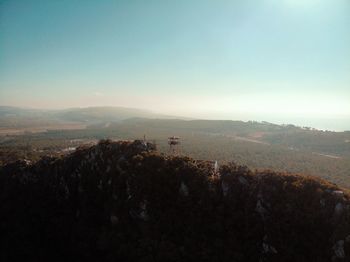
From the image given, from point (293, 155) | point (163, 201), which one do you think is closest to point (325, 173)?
point (293, 155)

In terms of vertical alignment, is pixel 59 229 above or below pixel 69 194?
below

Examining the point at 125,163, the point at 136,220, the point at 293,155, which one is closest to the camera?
the point at 136,220

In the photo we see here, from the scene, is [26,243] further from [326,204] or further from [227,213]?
[326,204]

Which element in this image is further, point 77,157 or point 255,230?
point 77,157

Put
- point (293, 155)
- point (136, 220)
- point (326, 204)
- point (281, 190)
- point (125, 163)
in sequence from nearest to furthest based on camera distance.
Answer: point (326, 204) < point (281, 190) < point (136, 220) < point (125, 163) < point (293, 155)

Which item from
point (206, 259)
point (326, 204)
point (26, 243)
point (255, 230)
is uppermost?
point (326, 204)

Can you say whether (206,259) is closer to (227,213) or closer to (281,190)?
(227,213)

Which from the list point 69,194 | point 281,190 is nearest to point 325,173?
point 281,190
